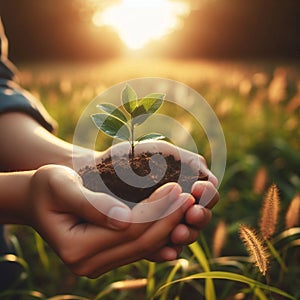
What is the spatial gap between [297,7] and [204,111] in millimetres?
10853

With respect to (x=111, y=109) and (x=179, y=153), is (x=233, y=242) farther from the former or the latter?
(x=111, y=109)

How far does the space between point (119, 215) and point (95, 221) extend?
0.08 meters

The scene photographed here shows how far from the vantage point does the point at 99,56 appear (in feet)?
62.1

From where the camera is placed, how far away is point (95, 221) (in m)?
0.95

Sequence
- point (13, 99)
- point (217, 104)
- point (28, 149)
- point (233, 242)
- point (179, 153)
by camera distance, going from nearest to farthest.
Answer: point (179, 153) < point (28, 149) < point (13, 99) < point (233, 242) < point (217, 104)

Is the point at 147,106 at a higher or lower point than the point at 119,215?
higher

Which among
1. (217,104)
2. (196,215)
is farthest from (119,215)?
(217,104)

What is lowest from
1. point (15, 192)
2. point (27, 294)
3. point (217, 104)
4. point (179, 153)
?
point (27, 294)

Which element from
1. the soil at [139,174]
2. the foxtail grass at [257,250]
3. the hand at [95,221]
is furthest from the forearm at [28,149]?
the foxtail grass at [257,250]

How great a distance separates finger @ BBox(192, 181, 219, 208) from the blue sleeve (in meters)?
0.71

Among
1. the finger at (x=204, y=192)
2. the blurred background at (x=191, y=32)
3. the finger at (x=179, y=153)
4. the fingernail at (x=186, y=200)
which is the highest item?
the blurred background at (x=191, y=32)

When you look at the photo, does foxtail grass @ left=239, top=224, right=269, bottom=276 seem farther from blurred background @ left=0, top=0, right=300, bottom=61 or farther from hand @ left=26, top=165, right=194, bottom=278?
blurred background @ left=0, top=0, right=300, bottom=61

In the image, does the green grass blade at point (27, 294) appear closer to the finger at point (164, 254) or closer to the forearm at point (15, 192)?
the forearm at point (15, 192)

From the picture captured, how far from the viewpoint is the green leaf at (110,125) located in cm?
105
